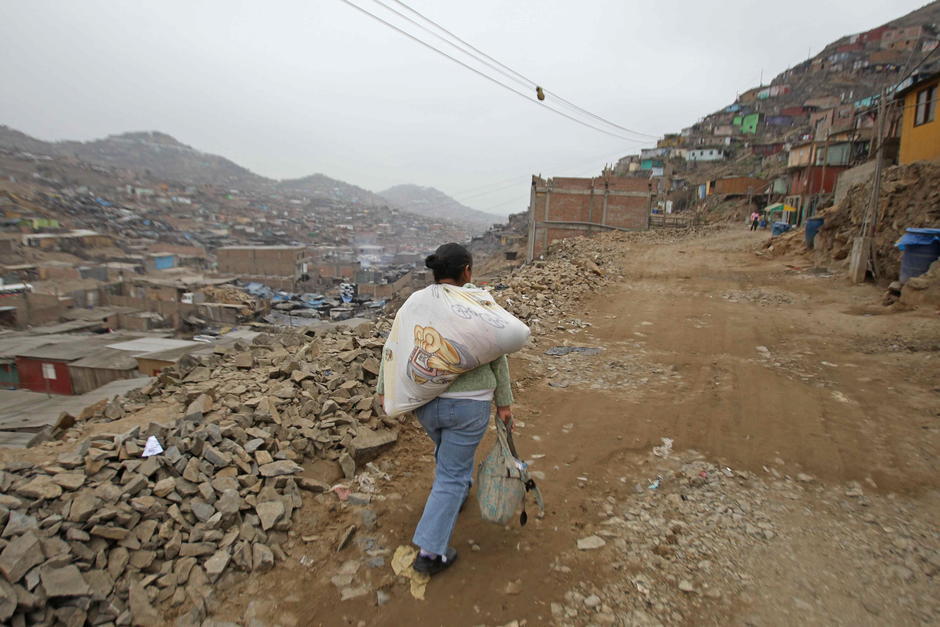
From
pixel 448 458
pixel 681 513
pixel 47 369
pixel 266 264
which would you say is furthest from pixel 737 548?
pixel 266 264

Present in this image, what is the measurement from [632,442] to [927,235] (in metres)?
7.29

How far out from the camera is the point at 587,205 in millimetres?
24328

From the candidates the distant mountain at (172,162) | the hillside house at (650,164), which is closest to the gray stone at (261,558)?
the hillside house at (650,164)

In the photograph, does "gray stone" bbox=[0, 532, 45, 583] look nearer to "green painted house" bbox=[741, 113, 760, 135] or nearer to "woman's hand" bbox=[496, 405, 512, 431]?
"woman's hand" bbox=[496, 405, 512, 431]

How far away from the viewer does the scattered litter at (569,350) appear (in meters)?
5.32

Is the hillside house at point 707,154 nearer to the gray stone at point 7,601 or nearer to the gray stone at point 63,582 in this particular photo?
the gray stone at point 63,582

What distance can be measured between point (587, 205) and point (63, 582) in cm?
2463

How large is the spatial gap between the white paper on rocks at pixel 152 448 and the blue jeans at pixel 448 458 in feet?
4.83

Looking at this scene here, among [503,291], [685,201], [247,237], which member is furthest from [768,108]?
[503,291]

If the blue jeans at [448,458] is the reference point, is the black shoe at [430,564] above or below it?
below

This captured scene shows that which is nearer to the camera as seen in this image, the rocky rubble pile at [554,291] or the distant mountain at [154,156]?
the rocky rubble pile at [554,291]

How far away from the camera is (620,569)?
6.85 feet

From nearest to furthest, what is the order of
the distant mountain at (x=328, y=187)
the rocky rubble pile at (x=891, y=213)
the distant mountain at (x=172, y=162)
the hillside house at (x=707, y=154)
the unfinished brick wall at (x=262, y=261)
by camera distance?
the rocky rubble pile at (x=891, y=213) → the unfinished brick wall at (x=262, y=261) → the hillside house at (x=707, y=154) → the distant mountain at (x=172, y=162) → the distant mountain at (x=328, y=187)

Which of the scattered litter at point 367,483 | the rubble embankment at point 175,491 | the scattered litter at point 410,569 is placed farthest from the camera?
the scattered litter at point 367,483
